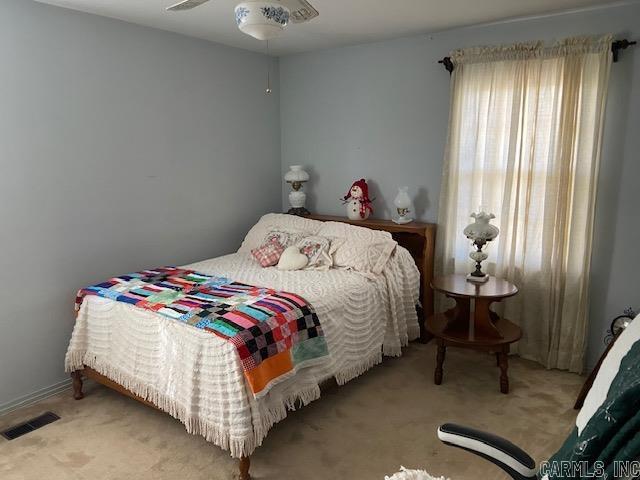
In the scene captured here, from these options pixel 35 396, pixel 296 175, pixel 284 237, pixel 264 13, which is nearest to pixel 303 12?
pixel 264 13

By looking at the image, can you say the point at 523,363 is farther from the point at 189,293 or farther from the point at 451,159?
the point at 189,293

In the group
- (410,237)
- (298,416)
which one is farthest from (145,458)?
(410,237)

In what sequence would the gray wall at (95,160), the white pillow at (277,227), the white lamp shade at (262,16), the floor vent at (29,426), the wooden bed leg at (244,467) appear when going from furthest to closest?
the white pillow at (277,227) < the gray wall at (95,160) < the floor vent at (29,426) < the wooden bed leg at (244,467) < the white lamp shade at (262,16)

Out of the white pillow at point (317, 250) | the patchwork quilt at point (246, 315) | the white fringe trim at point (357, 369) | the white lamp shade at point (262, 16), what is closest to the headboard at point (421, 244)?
the white pillow at point (317, 250)

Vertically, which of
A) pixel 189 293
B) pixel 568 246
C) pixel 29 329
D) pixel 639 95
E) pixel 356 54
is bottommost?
pixel 29 329

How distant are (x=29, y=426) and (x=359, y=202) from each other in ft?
8.77

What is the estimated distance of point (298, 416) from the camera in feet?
8.64

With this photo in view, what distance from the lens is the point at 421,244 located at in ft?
11.9

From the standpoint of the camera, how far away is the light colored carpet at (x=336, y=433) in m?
2.18

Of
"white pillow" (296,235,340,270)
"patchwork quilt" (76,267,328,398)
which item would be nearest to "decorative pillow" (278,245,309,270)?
"white pillow" (296,235,340,270)

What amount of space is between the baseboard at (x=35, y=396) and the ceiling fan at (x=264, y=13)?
2407 millimetres

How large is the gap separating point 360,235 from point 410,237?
0.53 m

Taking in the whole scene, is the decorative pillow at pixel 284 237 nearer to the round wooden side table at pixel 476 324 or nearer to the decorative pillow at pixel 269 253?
the decorative pillow at pixel 269 253

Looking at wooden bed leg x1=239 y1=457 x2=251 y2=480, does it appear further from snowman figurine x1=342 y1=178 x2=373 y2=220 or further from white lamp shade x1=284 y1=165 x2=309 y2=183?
white lamp shade x1=284 y1=165 x2=309 y2=183
